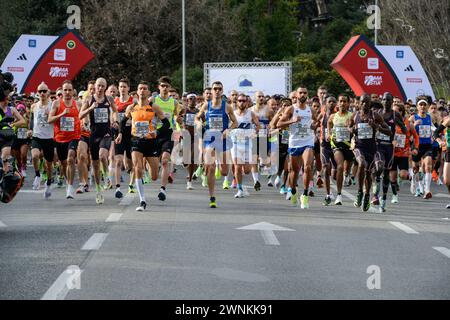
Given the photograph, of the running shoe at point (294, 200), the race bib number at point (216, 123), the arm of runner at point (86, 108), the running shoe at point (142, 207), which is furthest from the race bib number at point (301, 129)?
the arm of runner at point (86, 108)

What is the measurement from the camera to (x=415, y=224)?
621 inches

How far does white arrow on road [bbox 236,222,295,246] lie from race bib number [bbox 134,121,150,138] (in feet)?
9.50

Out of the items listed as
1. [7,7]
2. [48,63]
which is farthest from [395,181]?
[7,7]

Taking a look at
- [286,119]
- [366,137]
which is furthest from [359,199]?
[286,119]

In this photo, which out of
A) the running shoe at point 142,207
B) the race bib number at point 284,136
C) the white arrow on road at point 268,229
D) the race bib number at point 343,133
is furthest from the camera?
the race bib number at point 284,136

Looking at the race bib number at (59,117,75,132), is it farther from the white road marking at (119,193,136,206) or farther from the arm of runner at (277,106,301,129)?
the arm of runner at (277,106,301,129)

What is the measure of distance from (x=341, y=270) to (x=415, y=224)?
5445 mm

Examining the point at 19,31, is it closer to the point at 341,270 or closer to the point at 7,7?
the point at 7,7

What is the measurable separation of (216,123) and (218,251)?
6198mm

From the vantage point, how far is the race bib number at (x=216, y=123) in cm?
1777

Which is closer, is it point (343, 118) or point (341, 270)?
point (341, 270)

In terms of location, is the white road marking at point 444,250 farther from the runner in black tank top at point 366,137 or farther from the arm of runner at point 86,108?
the arm of runner at point 86,108

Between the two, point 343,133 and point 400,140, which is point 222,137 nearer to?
point 343,133

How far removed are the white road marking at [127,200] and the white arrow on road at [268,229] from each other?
11.3ft
